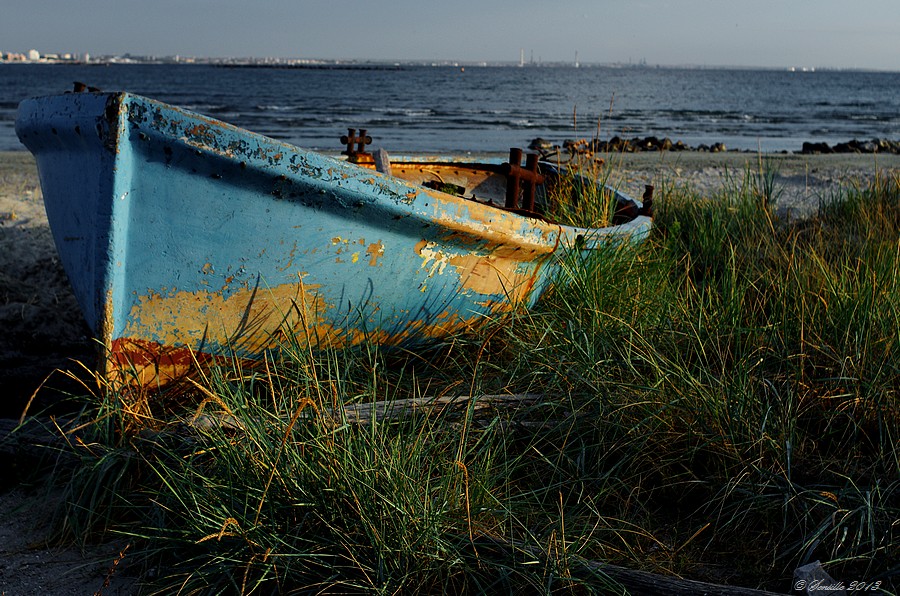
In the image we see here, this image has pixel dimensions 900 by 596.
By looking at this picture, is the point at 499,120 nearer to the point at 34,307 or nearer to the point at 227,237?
the point at 34,307

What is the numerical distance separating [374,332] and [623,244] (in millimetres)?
1459

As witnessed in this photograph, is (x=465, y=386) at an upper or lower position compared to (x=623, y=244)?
lower

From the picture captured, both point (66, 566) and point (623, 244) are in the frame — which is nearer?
point (66, 566)

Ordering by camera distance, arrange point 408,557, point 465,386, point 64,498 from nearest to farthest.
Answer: point 408,557
point 64,498
point 465,386

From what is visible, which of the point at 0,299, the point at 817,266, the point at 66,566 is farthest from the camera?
the point at 0,299

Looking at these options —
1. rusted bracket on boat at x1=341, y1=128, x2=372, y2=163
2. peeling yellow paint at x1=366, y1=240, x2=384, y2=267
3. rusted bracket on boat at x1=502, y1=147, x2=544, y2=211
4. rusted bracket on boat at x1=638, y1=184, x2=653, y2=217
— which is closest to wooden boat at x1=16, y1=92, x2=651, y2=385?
peeling yellow paint at x1=366, y1=240, x2=384, y2=267

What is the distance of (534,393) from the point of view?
2.96 meters

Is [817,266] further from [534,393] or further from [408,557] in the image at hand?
[408,557]

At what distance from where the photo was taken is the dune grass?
200 cm

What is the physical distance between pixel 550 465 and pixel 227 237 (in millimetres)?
1454

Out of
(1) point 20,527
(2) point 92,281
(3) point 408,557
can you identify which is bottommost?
(1) point 20,527

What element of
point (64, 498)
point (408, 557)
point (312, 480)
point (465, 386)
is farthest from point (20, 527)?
point (465, 386)

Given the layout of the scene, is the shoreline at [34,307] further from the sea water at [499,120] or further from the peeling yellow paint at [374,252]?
the sea water at [499,120]

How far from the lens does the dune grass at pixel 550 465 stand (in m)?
→ 2.00
